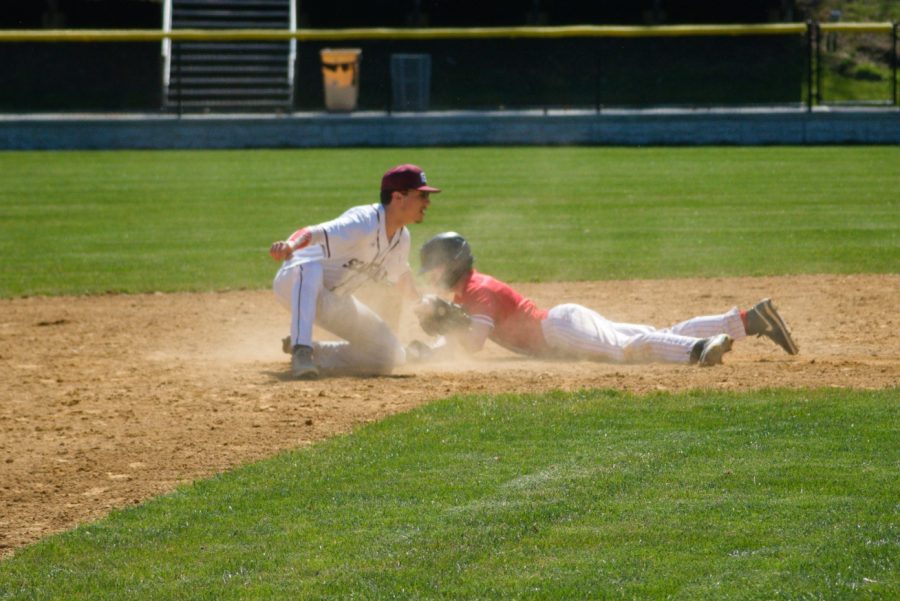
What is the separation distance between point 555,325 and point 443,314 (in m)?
0.80

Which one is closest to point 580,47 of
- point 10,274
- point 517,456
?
point 10,274

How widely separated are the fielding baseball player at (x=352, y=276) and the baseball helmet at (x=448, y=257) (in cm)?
19

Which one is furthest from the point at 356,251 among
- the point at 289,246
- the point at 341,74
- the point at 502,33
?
the point at 341,74

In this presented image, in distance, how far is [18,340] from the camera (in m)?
10.2

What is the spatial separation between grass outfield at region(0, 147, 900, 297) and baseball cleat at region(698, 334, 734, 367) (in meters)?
4.46

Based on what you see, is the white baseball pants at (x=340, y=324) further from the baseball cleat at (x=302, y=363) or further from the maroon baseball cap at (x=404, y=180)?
the maroon baseball cap at (x=404, y=180)

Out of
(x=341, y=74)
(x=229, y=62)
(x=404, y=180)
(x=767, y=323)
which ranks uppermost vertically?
(x=229, y=62)

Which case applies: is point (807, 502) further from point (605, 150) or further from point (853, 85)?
point (853, 85)

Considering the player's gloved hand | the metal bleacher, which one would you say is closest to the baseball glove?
the player's gloved hand

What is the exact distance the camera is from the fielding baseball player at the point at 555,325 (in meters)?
8.53

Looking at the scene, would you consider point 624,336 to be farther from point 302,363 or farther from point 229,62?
point 229,62

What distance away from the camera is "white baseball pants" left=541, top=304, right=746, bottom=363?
8.57 meters

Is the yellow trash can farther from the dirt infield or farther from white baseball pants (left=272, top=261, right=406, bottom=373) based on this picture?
white baseball pants (left=272, top=261, right=406, bottom=373)

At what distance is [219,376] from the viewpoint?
862 cm
